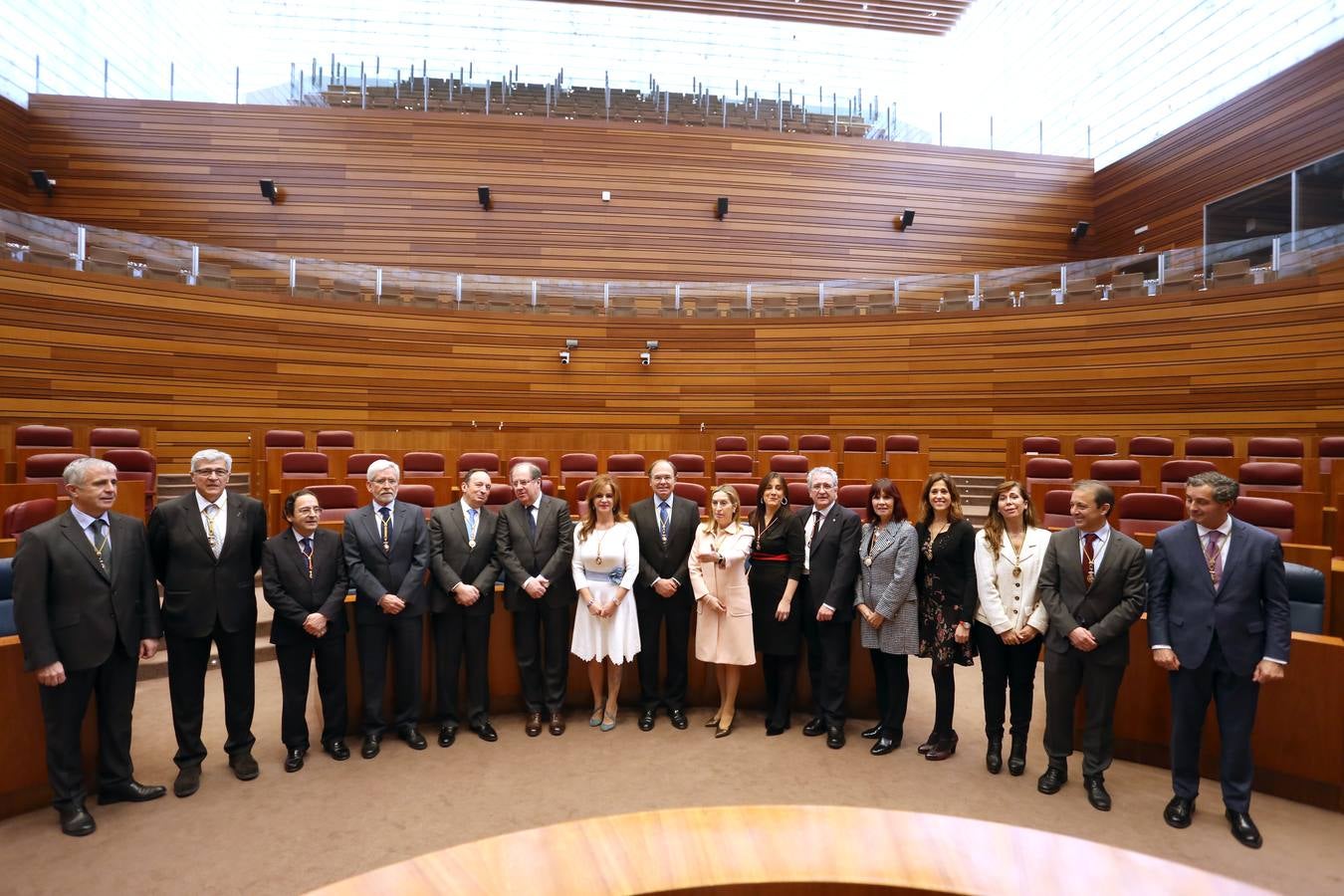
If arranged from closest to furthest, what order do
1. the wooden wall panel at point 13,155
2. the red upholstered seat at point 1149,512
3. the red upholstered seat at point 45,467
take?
the red upholstered seat at point 1149,512 < the red upholstered seat at point 45,467 < the wooden wall panel at point 13,155

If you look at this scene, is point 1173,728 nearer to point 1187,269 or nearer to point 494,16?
point 1187,269

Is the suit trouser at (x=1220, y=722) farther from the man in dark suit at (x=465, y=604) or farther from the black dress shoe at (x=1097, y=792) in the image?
the man in dark suit at (x=465, y=604)

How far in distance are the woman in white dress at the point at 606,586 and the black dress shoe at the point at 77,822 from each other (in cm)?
166

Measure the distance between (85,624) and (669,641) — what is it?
211 cm

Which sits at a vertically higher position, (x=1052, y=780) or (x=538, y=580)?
(x=538, y=580)

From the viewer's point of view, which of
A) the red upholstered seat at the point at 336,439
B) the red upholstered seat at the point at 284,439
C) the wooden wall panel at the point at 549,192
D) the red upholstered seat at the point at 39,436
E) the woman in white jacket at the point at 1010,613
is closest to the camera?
the woman in white jacket at the point at 1010,613

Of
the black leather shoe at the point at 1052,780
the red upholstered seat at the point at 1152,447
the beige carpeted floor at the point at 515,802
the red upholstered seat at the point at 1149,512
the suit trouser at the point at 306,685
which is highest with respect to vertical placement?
the red upholstered seat at the point at 1152,447

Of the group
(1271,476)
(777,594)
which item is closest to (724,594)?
(777,594)

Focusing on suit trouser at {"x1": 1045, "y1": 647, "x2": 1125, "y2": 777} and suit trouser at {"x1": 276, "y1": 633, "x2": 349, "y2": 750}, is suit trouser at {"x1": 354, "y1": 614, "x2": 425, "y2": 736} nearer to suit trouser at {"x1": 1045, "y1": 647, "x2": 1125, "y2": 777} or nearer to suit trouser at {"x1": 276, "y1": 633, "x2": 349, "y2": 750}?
suit trouser at {"x1": 276, "y1": 633, "x2": 349, "y2": 750}

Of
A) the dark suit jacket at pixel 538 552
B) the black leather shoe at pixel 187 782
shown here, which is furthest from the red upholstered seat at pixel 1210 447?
the black leather shoe at pixel 187 782

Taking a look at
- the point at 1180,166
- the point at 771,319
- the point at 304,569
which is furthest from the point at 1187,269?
the point at 304,569

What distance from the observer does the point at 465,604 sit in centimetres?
300

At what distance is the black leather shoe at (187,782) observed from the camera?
2.48 m

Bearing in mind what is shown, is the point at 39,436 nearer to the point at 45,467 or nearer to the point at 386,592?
the point at 45,467
